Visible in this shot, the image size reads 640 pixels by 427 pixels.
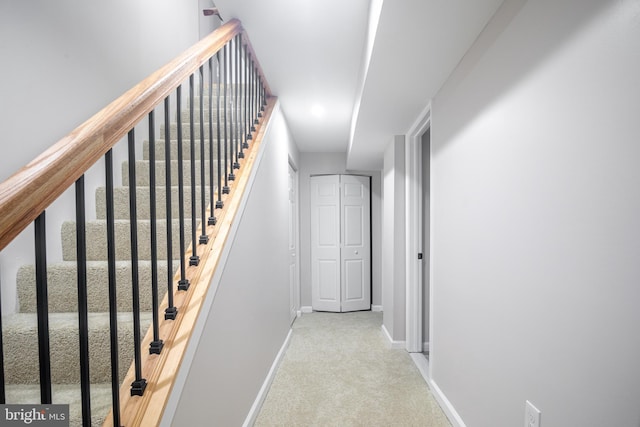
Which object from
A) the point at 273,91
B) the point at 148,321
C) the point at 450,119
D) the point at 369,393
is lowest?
the point at 369,393

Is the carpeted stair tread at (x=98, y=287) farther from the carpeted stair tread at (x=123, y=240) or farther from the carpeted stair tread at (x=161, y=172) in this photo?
the carpeted stair tread at (x=161, y=172)

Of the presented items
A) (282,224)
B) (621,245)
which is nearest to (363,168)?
(282,224)

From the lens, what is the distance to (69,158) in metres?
0.66

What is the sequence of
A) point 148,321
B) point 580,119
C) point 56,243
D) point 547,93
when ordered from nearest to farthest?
point 580,119 → point 547,93 → point 148,321 → point 56,243

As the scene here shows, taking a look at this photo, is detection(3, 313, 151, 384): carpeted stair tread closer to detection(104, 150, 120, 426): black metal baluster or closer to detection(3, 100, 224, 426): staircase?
detection(3, 100, 224, 426): staircase

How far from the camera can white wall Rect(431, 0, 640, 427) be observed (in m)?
0.85

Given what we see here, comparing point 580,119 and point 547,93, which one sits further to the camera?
point 547,93

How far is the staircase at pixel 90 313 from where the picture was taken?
1.13m

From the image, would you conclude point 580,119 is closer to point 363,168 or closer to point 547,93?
point 547,93

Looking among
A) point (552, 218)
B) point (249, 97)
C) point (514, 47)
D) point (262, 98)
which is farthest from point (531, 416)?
point (262, 98)

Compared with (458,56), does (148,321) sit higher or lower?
lower

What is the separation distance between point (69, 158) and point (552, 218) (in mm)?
1383

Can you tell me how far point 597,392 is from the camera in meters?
0.91

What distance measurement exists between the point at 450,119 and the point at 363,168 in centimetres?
300
